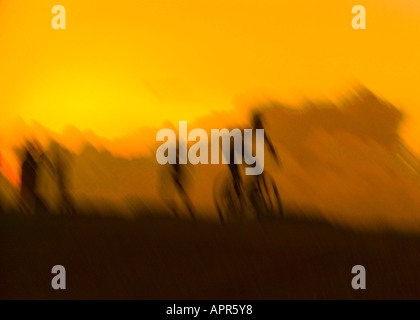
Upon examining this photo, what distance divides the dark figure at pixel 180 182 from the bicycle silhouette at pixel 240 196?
0.33 feet

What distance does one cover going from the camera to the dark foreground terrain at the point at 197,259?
85.2 inches

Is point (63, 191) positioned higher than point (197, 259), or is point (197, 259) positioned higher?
point (63, 191)

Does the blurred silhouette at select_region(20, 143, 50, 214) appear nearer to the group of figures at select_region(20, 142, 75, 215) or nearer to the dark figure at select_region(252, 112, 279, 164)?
the group of figures at select_region(20, 142, 75, 215)

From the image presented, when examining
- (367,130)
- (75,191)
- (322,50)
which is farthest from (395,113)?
(75,191)

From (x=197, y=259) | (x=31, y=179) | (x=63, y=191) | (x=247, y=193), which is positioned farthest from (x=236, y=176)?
(x=31, y=179)

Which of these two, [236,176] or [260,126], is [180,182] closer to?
[236,176]

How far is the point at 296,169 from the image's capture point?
7.13ft

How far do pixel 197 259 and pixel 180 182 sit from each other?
0.30 meters

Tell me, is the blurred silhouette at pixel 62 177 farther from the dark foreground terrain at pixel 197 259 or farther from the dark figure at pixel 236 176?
the dark figure at pixel 236 176

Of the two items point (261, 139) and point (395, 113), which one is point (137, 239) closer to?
point (261, 139)

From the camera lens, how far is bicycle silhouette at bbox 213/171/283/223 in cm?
218

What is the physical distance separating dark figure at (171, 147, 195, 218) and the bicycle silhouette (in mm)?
100

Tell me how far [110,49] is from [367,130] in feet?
3.34

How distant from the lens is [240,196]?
→ 219 cm
